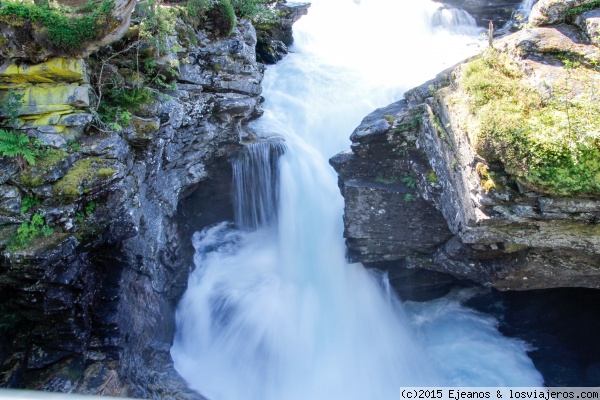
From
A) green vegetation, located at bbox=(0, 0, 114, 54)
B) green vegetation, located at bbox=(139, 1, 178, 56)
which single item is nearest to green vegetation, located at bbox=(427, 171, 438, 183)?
green vegetation, located at bbox=(139, 1, 178, 56)

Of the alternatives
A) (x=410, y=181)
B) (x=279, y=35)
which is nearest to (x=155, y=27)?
(x=410, y=181)

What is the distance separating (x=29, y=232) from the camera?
6047 mm

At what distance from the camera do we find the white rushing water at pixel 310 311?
28.6 feet

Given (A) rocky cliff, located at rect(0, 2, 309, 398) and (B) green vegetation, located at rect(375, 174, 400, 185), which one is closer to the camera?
(A) rocky cliff, located at rect(0, 2, 309, 398)

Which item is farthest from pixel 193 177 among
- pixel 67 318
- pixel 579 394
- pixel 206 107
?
pixel 579 394

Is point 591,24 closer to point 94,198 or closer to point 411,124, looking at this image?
point 411,124

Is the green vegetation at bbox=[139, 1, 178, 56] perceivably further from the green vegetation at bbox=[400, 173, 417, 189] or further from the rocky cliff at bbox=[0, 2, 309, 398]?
the green vegetation at bbox=[400, 173, 417, 189]

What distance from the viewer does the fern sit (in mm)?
5902

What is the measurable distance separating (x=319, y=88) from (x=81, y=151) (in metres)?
8.84

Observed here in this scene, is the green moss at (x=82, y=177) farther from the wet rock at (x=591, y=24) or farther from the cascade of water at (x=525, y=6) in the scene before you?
the cascade of water at (x=525, y=6)

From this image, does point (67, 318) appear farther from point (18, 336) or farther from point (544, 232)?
point (544, 232)

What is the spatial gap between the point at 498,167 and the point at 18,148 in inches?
300

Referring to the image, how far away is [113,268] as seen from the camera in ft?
24.1

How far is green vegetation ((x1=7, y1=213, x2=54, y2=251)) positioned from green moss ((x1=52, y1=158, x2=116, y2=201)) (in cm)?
50
